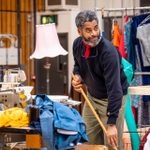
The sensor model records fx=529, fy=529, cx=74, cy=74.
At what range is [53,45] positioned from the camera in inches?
263

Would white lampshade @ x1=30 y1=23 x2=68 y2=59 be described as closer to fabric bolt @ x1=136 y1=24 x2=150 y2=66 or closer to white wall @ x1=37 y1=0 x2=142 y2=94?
fabric bolt @ x1=136 y1=24 x2=150 y2=66

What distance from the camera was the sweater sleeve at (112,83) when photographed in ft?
11.9

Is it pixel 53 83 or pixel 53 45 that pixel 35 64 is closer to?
pixel 53 83

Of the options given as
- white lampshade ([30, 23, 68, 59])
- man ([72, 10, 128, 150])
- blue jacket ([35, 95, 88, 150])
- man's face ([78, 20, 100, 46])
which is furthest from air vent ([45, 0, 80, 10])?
blue jacket ([35, 95, 88, 150])

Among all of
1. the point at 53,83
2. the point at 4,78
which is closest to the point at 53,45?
the point at 4,78

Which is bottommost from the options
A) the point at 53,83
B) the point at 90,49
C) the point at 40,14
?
the point at 53,83

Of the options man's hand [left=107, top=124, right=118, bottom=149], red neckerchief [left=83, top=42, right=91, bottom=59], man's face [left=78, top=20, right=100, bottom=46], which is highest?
man's face [left=78, top=20, right=100, bottom=46]

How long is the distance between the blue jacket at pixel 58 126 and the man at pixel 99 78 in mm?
232

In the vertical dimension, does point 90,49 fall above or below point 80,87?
above

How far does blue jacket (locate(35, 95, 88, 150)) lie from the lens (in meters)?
3.47

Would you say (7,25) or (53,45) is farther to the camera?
(7,25)

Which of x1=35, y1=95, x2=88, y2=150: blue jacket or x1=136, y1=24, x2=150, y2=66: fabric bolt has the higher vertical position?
x1=136, y1=24, x2=150, y2=66: fabric bolt

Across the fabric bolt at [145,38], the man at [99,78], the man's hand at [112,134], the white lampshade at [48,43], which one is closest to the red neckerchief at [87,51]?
the man at [99,78]

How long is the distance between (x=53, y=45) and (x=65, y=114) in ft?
10.3
